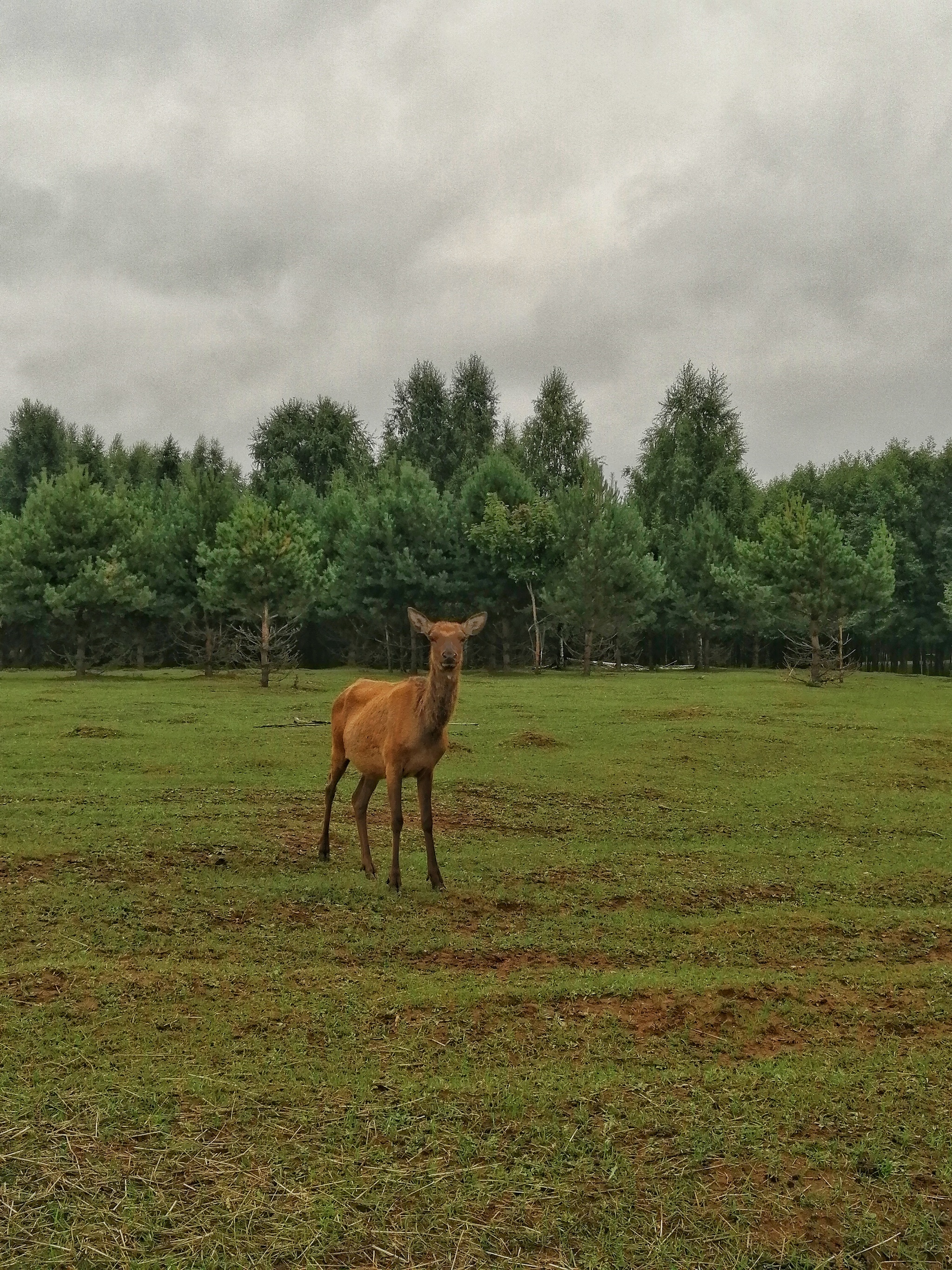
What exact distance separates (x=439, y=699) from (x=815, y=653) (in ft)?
117

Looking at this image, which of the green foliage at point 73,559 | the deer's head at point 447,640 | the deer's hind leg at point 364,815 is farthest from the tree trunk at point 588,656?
the deer's head at point 447,640

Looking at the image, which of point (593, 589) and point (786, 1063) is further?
point (593, 589)

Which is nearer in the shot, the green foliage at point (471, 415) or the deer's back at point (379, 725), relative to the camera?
the deer's back at point (379, 725)

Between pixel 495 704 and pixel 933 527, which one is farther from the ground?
pixel 933 527

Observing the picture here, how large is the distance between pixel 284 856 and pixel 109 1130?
19.5 feet

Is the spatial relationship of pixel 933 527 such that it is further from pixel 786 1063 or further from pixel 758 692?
pixel 786 1063

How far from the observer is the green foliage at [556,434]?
64.6 m

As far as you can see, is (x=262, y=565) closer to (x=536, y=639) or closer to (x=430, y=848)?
(x=536, y=639)

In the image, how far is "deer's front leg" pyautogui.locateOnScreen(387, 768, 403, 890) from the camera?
9258mm

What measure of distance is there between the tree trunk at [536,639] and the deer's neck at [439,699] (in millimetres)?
37970

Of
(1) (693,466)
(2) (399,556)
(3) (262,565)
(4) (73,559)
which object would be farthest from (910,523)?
(4) (73,559)

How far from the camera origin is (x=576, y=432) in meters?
65.0

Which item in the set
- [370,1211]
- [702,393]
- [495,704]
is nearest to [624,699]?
[495,704]

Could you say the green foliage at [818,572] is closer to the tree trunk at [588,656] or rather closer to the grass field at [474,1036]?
the tree trunk at [588,656]
